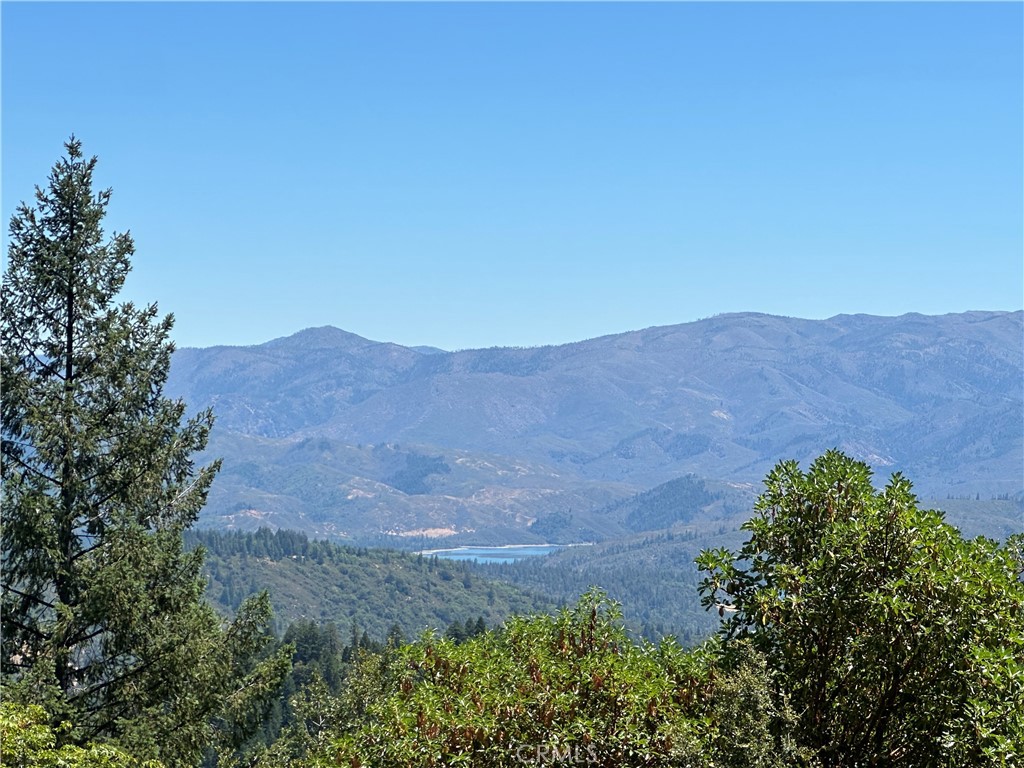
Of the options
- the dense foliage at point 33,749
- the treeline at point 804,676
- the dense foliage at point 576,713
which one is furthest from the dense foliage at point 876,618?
the dense foliage at point 33,749

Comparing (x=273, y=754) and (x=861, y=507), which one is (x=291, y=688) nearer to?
(x=273, y=754)

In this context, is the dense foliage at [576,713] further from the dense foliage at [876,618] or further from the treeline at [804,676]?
the dense foliage at [876,618]

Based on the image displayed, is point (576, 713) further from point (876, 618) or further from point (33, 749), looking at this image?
point (33, 749)

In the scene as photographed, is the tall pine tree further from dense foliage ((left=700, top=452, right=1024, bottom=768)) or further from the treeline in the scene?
dense foliage ((left=700, top=452, right=1024, bottom=768))

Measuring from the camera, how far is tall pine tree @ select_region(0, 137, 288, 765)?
20.1m

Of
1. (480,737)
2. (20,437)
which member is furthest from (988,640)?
(20,437)

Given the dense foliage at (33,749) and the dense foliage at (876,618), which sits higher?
the dense foliage at (876,618)

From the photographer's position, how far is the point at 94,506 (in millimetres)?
20953

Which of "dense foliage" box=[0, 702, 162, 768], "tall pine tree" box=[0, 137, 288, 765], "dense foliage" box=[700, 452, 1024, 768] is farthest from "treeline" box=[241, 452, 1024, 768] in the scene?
"tall pine tree" box=[0, 137, 288, 765]

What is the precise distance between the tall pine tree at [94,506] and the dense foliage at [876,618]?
40.2ft

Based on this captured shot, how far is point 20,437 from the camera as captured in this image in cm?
2092

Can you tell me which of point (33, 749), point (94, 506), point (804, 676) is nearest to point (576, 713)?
point (804, 676)

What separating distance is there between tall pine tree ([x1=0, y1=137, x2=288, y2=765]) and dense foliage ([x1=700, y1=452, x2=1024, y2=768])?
12.3 m

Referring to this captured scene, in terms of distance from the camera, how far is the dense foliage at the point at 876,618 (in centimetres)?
1166
